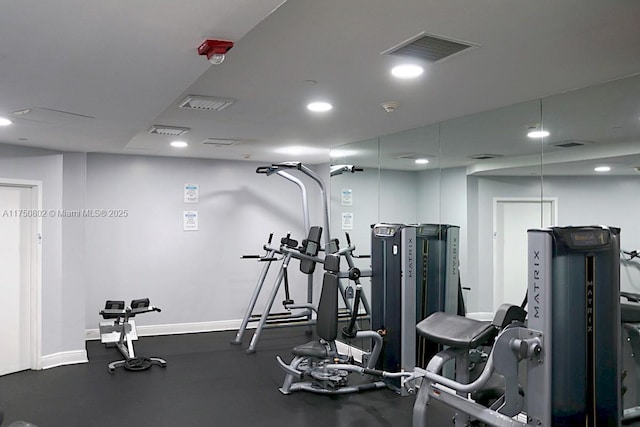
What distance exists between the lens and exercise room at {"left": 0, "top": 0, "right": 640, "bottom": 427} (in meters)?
2.00

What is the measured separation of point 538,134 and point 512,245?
38.0 inches

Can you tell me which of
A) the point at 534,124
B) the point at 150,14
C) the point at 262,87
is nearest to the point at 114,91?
the point at 262,87

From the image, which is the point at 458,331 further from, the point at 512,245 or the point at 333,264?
the point at 512,245

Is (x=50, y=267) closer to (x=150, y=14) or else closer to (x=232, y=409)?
(x=232, y=409)

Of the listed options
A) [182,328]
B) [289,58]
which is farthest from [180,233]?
[289,58]

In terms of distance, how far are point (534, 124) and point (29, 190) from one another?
443 centimetres

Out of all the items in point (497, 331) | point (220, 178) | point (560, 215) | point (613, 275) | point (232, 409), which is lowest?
point (232, 409)

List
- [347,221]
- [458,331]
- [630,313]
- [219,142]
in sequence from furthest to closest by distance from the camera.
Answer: [347,221] → [219,142] → [630,313] → [458,331]

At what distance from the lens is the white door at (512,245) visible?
364 centimetres

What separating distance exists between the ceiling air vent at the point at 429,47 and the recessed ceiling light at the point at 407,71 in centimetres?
13

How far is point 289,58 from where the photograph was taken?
2.33 meters

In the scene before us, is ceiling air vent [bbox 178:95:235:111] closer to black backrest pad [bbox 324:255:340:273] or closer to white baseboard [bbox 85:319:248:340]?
black backrest pad [bbox 324:255:340:273]

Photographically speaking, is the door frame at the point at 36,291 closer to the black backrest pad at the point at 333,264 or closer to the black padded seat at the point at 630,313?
the black backrest pad at the point at 333,264

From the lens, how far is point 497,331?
8.32 feet
